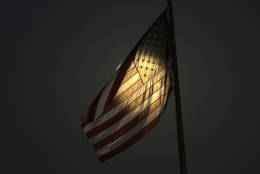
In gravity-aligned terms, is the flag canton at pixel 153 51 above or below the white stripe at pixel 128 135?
above

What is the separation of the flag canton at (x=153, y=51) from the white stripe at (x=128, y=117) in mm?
113

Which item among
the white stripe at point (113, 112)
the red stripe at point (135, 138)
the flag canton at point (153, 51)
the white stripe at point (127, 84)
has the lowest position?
the red stripe at point (135, 138)

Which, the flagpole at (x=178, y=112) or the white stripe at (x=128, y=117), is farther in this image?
the white stripe at (x=128, y=117)

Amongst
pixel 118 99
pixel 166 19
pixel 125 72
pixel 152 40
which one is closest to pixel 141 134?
pixel 118 99

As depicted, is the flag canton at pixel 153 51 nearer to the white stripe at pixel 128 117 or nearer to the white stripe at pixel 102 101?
the white stripe at pixel 128 117

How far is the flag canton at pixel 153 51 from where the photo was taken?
64.6 inches

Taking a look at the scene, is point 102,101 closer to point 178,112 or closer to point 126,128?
point 126,128

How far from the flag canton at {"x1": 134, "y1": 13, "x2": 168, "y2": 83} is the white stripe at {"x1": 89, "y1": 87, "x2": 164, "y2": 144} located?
11 cm

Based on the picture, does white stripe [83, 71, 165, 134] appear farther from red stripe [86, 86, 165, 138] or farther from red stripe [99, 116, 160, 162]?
red stripe [99, 116, 160, 162]

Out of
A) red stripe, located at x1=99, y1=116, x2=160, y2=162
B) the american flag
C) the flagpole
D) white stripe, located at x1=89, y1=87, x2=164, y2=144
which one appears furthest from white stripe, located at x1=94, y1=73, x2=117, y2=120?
the flagpole

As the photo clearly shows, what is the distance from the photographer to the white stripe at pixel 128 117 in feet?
5.35

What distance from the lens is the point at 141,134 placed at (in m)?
1.64

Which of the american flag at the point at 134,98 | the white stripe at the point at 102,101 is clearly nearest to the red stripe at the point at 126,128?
the american flag at the point at 134,98

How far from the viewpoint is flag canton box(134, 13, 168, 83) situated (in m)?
1.64
